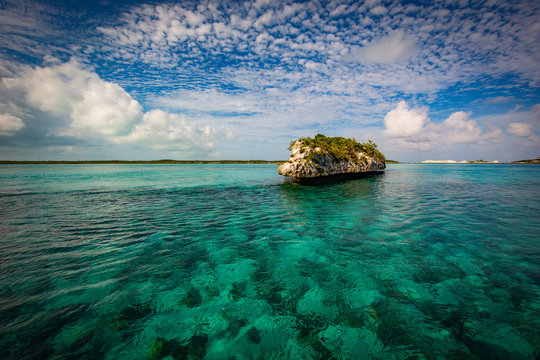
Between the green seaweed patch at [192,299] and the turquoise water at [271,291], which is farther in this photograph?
the green seaweed patch at [192,299]

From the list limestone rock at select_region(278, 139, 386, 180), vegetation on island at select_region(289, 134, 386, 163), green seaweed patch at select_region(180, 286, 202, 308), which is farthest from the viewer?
vegetation on island at select_region(289, 134, 386, 163)

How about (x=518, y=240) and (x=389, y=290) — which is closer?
(x=389, y=290)

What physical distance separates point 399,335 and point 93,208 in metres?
19.9

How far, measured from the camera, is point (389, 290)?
18.5 ft

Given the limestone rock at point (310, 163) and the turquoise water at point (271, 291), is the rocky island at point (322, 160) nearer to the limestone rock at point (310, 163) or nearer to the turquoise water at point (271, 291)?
the limestone rock at point (310, 163)

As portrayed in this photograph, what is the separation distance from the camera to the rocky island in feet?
121

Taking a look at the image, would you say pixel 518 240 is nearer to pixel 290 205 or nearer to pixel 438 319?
pixel 438 319

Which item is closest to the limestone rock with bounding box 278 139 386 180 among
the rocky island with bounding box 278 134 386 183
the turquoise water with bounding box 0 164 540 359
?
the rocky island with bounding box 278 134 386 183

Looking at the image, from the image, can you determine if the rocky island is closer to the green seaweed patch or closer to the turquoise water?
the turquoise water

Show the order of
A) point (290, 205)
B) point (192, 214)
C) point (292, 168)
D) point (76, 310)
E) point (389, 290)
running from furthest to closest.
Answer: point (292, 168), point (290, 205), point (192, 214), point (389, 290), point (76, 310)

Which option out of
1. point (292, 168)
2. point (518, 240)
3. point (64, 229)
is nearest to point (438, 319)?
point (518, 240)

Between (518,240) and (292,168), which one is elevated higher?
(292,168)

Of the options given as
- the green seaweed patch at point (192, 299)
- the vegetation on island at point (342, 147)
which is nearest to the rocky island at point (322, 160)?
the vegetation on island at point (342, 147)

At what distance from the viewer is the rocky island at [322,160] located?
36969mm
